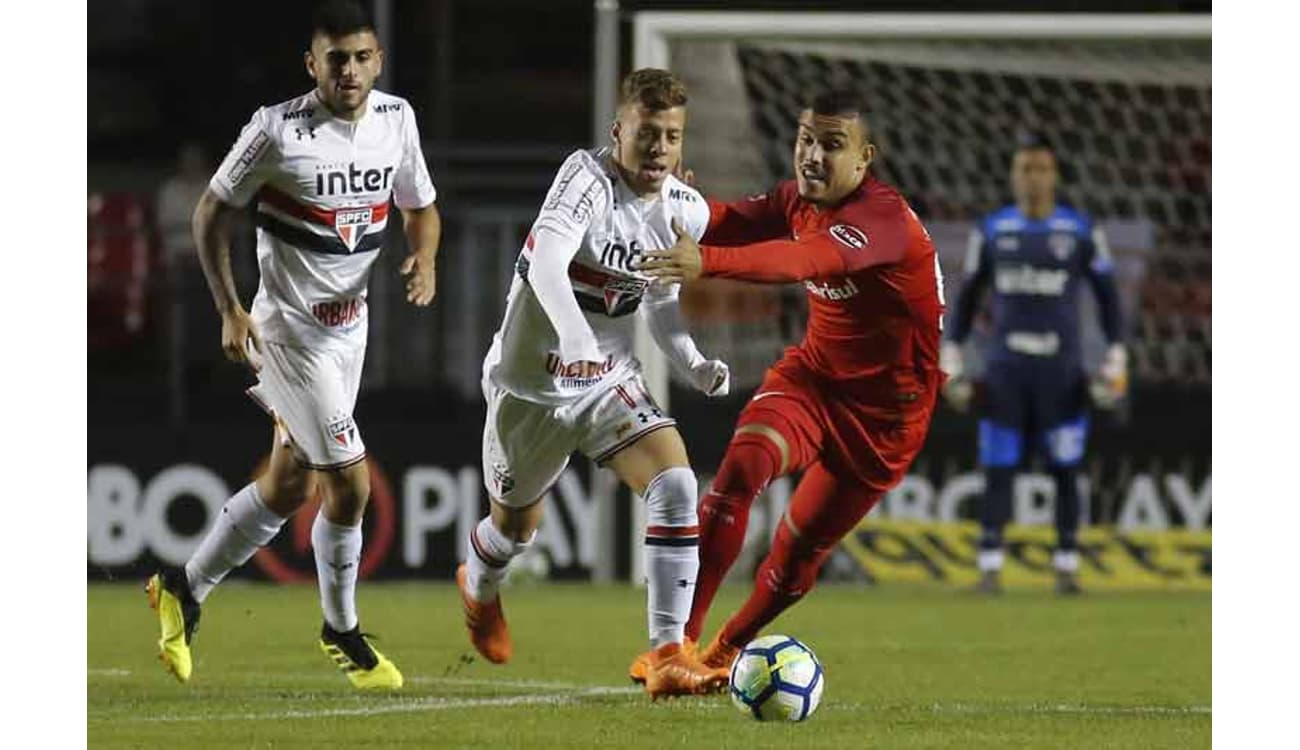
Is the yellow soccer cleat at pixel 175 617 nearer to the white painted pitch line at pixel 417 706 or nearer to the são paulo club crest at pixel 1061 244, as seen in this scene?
the white painted pitch line at pixel 417 706

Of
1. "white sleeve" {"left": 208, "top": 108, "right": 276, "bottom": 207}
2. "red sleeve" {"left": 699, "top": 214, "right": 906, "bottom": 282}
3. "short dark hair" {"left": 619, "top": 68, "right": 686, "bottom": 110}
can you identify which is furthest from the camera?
"white sleeve" {"left": 208, "top": 108, "right": 276, "bottom": 207}

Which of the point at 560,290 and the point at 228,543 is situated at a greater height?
the point at 560,290

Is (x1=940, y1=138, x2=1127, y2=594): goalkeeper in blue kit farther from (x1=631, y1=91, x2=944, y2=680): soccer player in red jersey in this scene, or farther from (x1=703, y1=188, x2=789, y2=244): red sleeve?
(x1=703, y1=188, x2=789, y2=244): red sleeve

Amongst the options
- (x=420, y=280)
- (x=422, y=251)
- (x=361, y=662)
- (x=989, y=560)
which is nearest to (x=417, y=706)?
(x=361, y=662)

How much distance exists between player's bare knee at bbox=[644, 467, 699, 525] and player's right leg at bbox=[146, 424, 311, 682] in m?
1.19

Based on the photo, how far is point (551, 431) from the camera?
732 centimetres

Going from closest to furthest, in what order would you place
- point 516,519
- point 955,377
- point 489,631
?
1. point 516,519
2. point 489,631
3. point 955,377

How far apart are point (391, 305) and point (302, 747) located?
6.43 metres

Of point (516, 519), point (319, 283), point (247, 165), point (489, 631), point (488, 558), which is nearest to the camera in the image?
point (247, 165)

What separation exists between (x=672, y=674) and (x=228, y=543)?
1.59 meters

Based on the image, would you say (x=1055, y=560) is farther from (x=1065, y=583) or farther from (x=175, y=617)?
(x=175, y=617)

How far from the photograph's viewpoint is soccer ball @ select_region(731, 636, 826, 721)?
6.69m

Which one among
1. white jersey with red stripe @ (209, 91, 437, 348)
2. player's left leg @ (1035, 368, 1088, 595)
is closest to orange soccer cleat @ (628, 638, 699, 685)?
white jersey with red stripe @ (209, 91, 437, 348)
